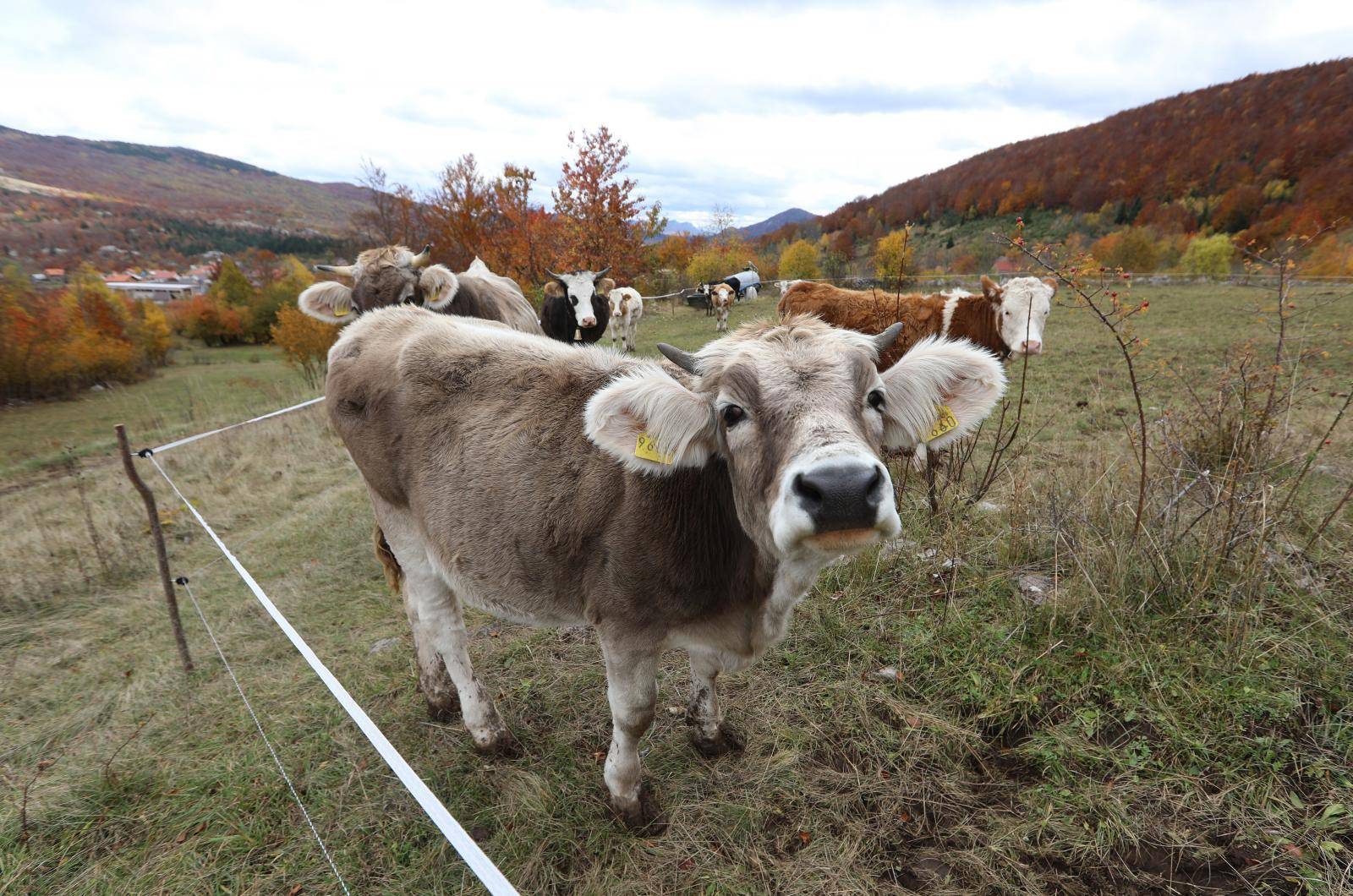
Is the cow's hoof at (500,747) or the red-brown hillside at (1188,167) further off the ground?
the red-brown hillside at (1188,167)

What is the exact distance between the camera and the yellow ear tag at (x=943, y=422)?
2.44 metres

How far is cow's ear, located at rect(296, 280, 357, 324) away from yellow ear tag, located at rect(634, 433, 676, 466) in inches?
244

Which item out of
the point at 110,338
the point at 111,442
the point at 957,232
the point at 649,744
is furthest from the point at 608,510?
the point at 957,232

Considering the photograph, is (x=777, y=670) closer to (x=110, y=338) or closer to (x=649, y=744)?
(x=649, y=744)

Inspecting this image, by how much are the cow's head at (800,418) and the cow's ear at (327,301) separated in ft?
20.0

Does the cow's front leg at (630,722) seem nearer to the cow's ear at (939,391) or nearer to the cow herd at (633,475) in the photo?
the cow herd at (633,475)

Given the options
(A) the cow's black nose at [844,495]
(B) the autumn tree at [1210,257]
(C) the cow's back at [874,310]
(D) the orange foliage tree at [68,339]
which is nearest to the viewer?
(A) the cow's black nose at [844,495]

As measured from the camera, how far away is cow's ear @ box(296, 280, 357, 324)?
671 cm

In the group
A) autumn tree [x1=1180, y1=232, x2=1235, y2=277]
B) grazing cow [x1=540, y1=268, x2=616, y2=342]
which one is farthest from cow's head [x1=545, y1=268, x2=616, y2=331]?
autumn tree [x1=1180, y1=232, x2=1235, y2=277]

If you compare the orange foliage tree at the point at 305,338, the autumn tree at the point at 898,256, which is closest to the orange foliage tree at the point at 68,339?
the orange foliage tree at the point at 305,338

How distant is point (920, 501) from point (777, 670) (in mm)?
2295

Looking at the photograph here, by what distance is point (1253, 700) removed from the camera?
2.71 metres

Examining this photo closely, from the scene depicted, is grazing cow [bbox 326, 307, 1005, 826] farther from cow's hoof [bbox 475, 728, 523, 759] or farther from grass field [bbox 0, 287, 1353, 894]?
grass field [bbox 0, 287, 1353, 894]

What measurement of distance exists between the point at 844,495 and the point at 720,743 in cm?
235
